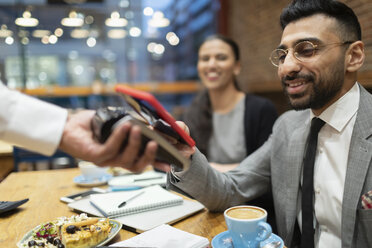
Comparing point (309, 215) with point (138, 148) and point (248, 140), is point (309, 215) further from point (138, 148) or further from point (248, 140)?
point (248, 140)

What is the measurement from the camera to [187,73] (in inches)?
266

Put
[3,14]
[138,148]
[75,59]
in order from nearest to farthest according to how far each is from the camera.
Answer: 1. [138,148]
2. [3,14]
3. [75,59]

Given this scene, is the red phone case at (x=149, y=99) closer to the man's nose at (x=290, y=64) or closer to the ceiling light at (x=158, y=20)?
the man's nose at (x=290, y=64)

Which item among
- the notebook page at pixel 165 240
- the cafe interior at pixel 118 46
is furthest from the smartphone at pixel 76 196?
the cafe interior at pixel 118 46

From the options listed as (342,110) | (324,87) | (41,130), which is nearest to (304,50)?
(324,87)

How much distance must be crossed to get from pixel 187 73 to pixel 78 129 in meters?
5.98

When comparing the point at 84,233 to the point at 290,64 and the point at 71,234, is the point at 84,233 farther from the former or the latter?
the point at 290,64

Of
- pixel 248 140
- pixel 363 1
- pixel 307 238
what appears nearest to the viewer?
pixel 307 238

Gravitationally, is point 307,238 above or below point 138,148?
below

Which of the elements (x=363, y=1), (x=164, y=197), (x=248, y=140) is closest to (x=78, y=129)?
(x=164, y=197)

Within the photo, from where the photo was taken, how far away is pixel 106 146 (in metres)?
0.78

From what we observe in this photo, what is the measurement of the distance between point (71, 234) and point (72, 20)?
5986 millimetres

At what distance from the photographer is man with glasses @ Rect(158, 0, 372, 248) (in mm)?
1149

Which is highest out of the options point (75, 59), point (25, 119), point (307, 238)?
point (75, 59)
